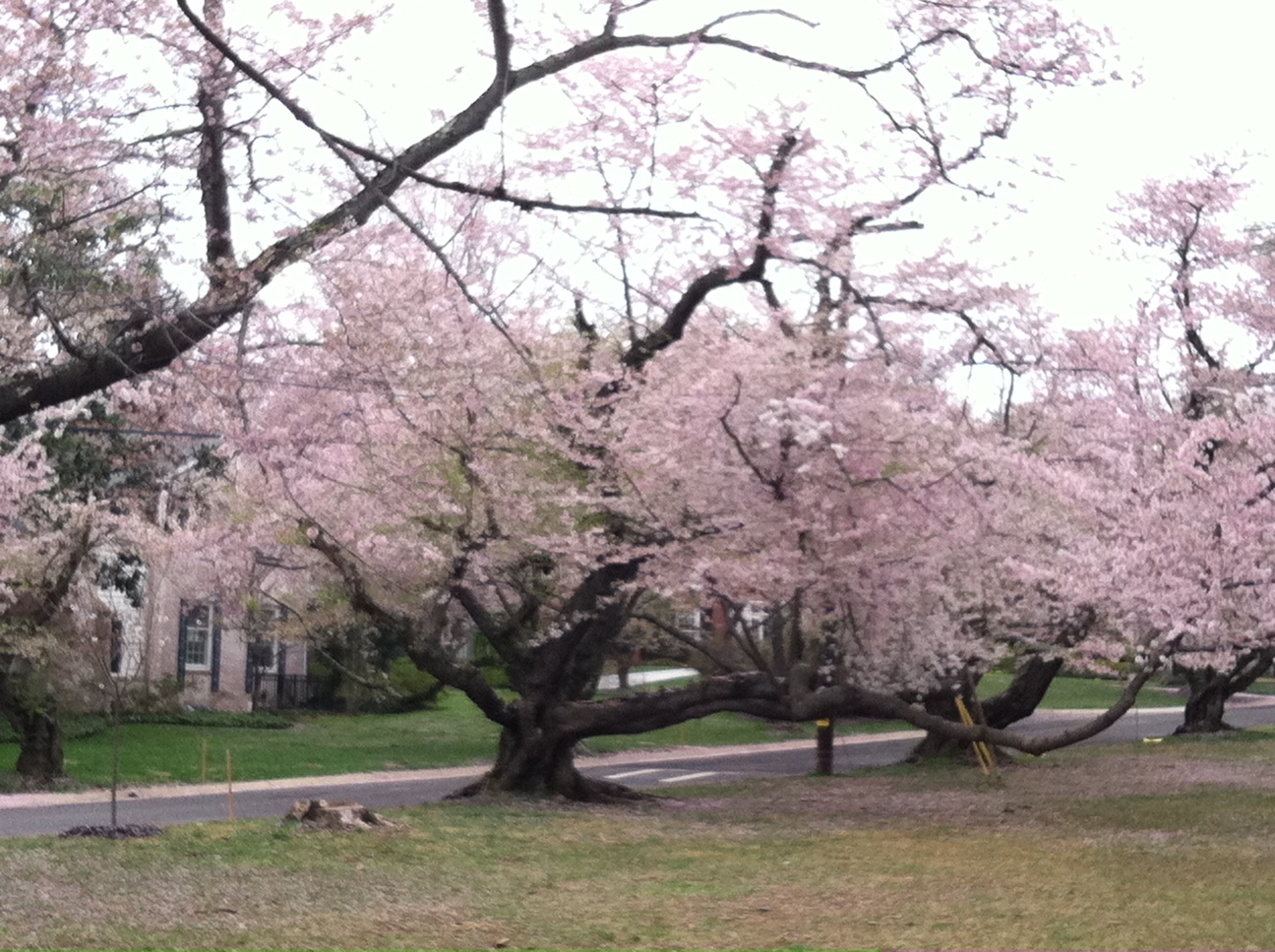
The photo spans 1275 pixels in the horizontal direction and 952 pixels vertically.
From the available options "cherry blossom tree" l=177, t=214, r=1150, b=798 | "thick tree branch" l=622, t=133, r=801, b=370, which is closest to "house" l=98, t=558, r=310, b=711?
"cherry blossom tree" l=177, t=214, r=1150, b=798

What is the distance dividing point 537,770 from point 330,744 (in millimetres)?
13033

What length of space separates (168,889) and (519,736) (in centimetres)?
853

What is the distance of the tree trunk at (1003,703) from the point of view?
85.4 ft

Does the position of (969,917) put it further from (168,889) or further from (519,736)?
(519,736)

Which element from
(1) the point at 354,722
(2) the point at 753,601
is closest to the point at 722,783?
(2) the point at 753,601

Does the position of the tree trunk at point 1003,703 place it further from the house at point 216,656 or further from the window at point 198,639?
the window at point 198,639

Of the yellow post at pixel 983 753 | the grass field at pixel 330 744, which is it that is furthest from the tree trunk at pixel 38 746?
the yellow post at pixel 983 753

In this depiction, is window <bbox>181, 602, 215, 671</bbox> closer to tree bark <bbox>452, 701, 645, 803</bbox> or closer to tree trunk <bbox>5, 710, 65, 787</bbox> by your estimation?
tree trunk <bbox>5, 710, 65, 787</bbox>

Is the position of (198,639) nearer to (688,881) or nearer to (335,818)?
(335,818)

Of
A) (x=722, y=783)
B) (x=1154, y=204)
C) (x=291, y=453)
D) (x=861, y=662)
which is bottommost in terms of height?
(x=722, y=783)

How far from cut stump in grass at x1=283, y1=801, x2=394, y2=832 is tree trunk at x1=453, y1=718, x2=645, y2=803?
3712 millimetres

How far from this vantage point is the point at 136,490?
30797 millimetres

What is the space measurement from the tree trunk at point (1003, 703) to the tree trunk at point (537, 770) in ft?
24.1

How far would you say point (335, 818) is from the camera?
16.3 meters
